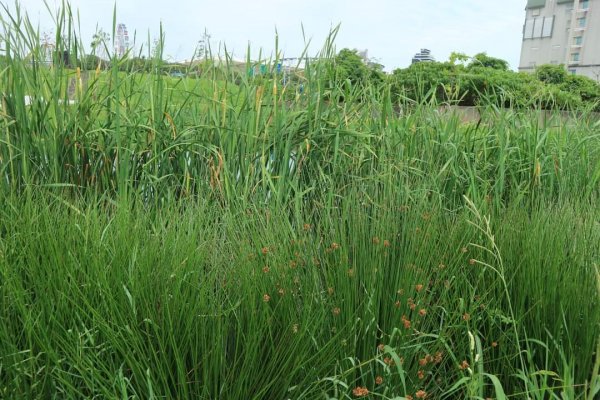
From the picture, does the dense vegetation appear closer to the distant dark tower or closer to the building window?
the distant dark tower

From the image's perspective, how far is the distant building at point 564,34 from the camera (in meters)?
45.2

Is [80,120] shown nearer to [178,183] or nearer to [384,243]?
[178,183]

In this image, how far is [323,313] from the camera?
1.35 meters

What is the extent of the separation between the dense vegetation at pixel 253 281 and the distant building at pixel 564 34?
45.8 m

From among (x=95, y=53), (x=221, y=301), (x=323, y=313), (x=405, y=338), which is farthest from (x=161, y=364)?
(x=95, y=53)

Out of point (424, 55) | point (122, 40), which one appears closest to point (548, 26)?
point (424, 55)

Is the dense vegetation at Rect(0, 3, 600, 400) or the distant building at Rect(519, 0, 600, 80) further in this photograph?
the distant building at Rect(519, 0, 600, 80)

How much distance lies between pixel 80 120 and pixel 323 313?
1.67 m

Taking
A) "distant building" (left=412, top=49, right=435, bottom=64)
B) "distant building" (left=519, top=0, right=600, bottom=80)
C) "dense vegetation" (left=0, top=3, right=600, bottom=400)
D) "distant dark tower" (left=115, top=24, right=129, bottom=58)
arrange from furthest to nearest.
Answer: "distant building" (left=519, top=0, right=600, bottom=80) < "distant building" (left=412, top=49, right=435, bottom=64) < "distant dark tower" (left=115, top=24, right=129, bottom=58) < "dense vegetation" (left=0, top=3, right=600, bottom=400)

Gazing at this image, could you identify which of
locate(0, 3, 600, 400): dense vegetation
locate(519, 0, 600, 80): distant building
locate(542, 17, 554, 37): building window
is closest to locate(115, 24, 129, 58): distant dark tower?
locate(0, 3, 600, 400): dense vegetation

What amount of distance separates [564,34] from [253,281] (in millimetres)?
55184

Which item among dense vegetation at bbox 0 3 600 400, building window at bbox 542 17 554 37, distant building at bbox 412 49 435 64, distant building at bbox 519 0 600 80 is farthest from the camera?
building window at bbox 542 17 554 37

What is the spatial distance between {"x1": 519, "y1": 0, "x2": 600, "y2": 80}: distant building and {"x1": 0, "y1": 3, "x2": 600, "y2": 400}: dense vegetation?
4578cm

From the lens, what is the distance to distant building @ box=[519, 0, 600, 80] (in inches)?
1778
